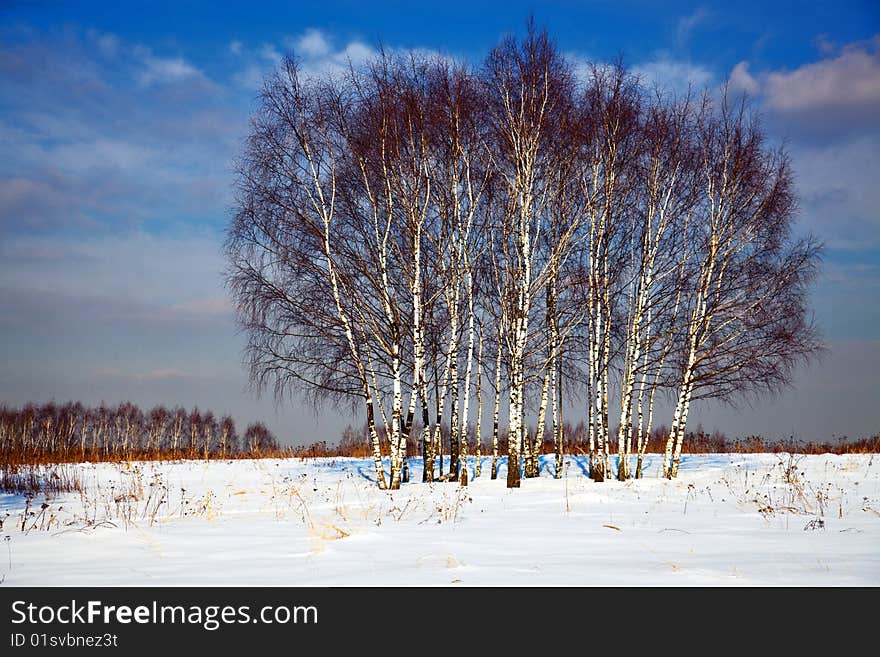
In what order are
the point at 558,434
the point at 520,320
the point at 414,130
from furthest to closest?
the point at 558,434, the point at 414,130, the point at 520,320

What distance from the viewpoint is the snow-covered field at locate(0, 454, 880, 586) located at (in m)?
4.87

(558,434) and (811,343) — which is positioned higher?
(811,343)

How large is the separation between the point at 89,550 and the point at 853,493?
1226 cm

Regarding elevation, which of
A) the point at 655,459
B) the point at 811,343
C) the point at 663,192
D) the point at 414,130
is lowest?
the point at 655,459

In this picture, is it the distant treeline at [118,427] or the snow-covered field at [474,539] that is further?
the distant treeline at [118,427]

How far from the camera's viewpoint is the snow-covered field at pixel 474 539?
A: 4867 mm

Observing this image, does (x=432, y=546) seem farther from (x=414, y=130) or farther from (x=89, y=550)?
(x=414, y=130)

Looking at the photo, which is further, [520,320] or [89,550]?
[520,320]

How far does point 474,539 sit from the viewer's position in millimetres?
6930

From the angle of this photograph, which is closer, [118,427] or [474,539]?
[474,539]

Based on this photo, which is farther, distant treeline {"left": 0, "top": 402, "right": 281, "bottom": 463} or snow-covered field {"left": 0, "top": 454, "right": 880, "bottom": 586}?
distant treeline {"left": 0, "top": 402, "right": 281, "bottom": 463}
